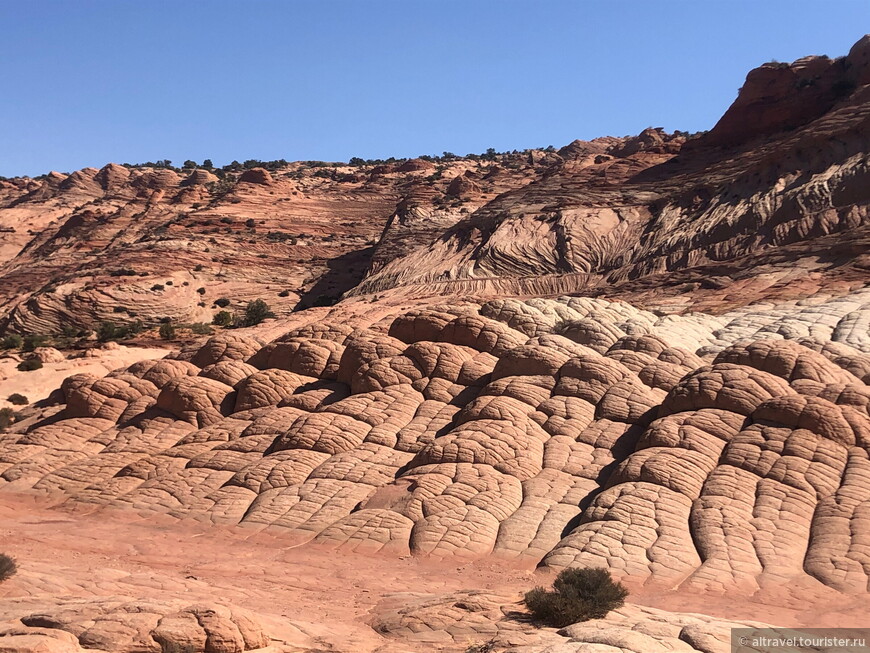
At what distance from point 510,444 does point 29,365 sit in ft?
88.3

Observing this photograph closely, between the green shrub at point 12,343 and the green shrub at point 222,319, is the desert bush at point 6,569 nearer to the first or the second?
the green shrub at point 12,343

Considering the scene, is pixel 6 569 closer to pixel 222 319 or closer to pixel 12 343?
pixel 12 343

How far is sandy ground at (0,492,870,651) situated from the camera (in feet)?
35.4

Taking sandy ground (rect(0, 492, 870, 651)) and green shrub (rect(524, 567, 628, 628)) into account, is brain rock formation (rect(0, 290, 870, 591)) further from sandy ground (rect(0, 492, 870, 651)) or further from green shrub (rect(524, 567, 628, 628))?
green shrub (rect(524, 567, 628, 628))

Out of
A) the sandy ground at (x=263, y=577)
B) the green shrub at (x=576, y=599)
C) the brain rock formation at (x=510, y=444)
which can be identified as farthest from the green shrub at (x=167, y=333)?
the green shrub at (x=576, y=599)

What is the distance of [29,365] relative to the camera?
3634 cm

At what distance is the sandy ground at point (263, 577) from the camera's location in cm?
1080

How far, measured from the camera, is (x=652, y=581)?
44.2 feet

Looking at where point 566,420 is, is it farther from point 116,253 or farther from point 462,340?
point 116,253

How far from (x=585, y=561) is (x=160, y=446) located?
41.1ft

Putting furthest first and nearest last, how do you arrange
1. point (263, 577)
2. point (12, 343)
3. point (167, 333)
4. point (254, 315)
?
point (254, 315) → point (167, 333) → point (12, 343) → point (263, 577)

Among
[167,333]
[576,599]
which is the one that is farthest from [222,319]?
[576,599]

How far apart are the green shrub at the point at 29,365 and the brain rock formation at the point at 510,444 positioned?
12576mm

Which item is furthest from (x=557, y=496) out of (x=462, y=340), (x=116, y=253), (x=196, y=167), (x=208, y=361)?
(x=196, y=167)
